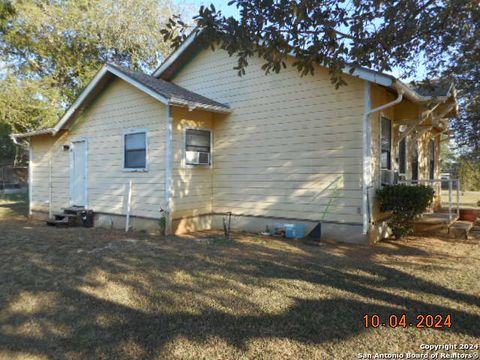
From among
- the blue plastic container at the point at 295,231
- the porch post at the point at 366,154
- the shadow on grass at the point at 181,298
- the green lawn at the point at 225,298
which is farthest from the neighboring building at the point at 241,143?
the shadow on grass at the point at 181,298

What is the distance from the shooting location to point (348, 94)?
319 inches

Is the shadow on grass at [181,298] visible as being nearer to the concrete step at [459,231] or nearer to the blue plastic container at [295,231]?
the blue plastic container at [295,231]

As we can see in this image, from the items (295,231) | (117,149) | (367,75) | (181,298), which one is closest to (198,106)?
(117,149)

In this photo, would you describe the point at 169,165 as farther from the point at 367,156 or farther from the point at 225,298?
A: the point at 225,298

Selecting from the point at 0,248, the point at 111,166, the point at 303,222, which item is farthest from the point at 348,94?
the point at 0,248

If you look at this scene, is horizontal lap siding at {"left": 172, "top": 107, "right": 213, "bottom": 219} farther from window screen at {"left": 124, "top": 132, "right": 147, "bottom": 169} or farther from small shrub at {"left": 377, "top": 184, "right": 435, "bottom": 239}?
small shrub at {"left": 377, "top": 184, "right": 435, "bottom": 239}

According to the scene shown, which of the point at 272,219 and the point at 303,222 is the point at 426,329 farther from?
the point at 272,219

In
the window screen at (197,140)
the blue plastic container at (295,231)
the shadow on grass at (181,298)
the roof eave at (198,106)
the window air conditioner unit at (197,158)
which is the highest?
the roof eave at (198,106)

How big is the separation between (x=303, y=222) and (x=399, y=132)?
12.9ft

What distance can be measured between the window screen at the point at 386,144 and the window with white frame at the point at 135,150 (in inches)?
236

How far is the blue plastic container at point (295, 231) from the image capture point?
8.60m

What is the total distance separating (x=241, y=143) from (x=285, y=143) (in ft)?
4.35

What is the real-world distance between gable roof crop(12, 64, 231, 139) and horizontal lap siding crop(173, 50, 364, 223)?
0.78 meters

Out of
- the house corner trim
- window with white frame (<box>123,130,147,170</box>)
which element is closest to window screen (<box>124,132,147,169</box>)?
window with white frame (<box>123,130,147,170</box>)
